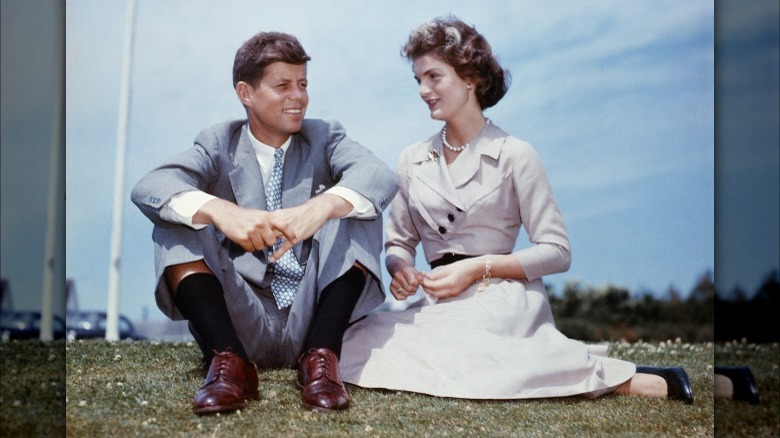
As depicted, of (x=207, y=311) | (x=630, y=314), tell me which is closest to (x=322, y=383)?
(x=207, y=311)

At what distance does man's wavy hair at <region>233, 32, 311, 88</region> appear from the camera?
2.83 metres

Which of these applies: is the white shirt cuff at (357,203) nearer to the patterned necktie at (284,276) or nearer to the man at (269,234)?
the man at (269,234)

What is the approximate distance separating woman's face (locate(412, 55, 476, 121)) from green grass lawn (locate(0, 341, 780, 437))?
3.51ft

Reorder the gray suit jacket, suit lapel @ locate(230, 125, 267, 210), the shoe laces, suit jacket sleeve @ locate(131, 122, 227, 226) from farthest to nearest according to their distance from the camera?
1. suit lapel @ locate(230, 125, 267, 210)
2. the gray suit jacket
3. suit jacket sleeve @ locate(131, 122, 227, 226)
4. the shoe laces

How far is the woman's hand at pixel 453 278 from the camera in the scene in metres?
2.84

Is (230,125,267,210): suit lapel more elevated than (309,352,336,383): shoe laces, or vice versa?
(230,125,267,210): suit lapel

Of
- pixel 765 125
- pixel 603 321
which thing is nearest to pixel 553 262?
pixel 765 125

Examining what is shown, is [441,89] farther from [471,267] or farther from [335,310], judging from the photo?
[335,310]

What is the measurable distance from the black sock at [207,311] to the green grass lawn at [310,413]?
184mm

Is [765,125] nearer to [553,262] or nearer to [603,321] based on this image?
[553,262]

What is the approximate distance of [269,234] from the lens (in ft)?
7.85

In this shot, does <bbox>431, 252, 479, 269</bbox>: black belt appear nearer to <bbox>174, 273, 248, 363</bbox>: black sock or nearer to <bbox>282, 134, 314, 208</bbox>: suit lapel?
<bbox>282, 134, 314, 208</bbox>: suit lapel

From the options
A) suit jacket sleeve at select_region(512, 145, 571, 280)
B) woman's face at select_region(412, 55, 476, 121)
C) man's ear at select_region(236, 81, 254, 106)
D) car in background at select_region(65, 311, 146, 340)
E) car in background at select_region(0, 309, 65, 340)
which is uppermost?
woman's face at select_region(412, 55, 476, 121)

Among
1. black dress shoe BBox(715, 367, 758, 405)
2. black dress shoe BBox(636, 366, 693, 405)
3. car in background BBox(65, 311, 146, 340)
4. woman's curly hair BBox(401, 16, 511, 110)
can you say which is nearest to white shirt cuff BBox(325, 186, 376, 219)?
woman's curly hair BBox(401, 16, 511, 110)
